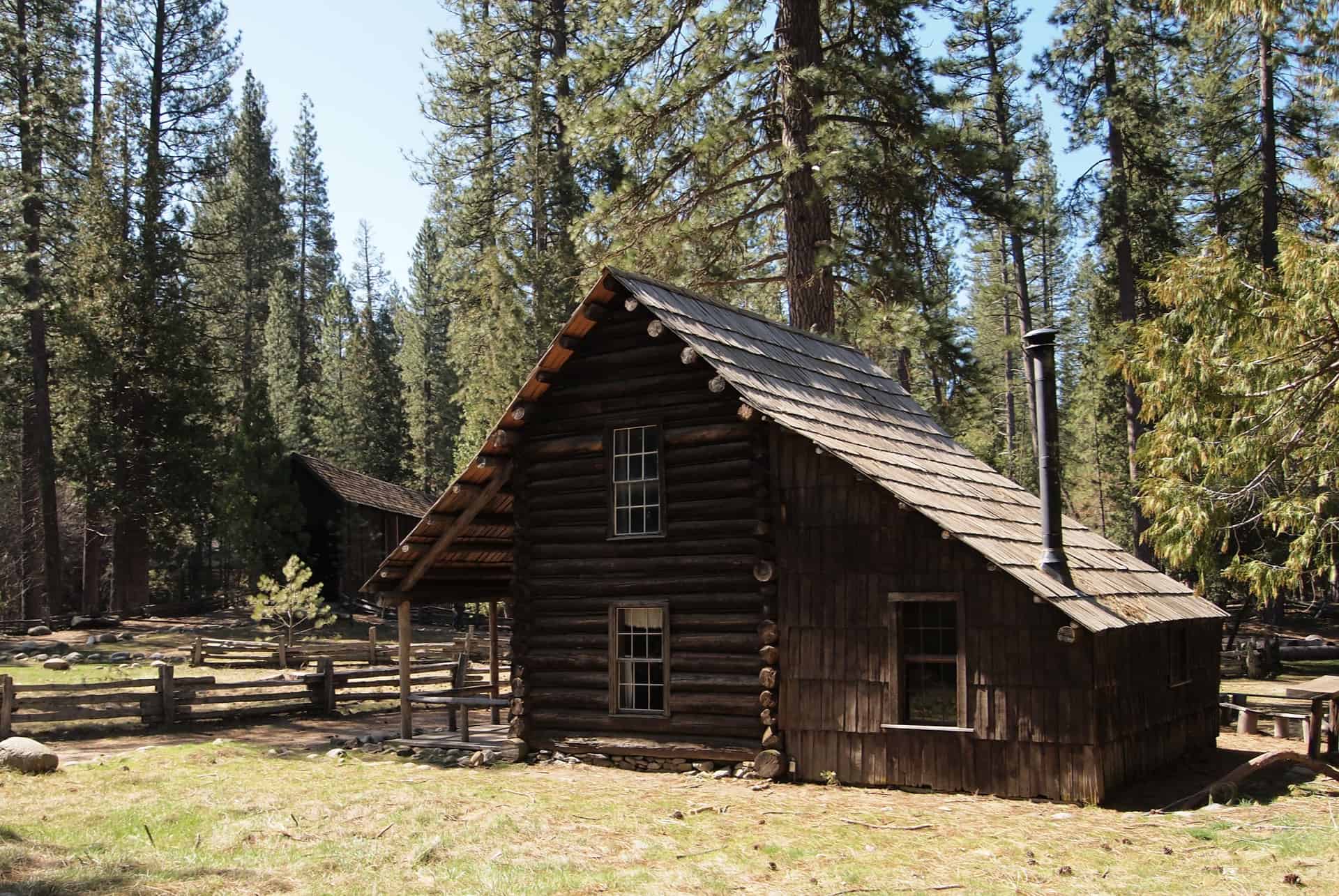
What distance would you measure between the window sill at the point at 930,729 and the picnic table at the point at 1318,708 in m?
5.72

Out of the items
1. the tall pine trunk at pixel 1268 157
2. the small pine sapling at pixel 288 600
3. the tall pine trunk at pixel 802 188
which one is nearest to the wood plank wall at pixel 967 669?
the tall pine trunk at pixel 802 188

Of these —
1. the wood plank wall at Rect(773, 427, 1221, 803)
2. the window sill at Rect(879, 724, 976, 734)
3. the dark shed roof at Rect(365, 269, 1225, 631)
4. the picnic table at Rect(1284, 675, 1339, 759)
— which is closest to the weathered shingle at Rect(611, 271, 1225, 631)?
the dark shed roof at Rect(365, 269, 1225, 631)

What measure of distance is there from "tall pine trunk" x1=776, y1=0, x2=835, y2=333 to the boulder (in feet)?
46.9

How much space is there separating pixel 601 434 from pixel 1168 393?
29.2 feet

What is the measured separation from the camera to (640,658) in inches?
615

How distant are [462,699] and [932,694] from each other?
7160 mm

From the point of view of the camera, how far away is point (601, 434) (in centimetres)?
1600

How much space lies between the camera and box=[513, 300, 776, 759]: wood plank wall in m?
14.7

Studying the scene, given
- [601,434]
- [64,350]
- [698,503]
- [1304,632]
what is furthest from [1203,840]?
[64,350]

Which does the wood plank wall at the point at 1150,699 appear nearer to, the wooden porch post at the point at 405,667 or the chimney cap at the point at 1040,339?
the chimney cap at the point at 1040,339

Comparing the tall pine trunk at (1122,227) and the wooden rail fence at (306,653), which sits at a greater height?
the tall pine trunk at (1122,227)

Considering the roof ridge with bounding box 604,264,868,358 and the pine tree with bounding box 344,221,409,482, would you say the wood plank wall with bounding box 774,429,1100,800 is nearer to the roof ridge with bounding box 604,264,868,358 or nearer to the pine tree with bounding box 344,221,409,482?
the roof ridge with bounding box 604,264,868,358

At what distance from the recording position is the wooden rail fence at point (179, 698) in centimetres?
1770

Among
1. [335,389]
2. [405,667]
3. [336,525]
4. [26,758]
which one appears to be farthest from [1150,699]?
[335,389]
